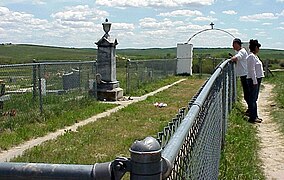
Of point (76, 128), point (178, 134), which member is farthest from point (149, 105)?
point (178, 134)

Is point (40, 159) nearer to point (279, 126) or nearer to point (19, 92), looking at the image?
point (19, 92)

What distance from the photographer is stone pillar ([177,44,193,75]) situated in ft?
110

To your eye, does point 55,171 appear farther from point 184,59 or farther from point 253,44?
point 184,59

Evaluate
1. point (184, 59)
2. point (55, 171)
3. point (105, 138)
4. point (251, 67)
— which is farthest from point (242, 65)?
point (184, 59)

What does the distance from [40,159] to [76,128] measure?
10.5 ft

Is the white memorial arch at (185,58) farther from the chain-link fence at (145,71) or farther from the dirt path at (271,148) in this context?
the dirt path at (271,148)

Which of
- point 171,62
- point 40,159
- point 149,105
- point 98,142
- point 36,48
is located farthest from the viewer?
point 36,48

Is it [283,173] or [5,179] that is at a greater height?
[5,179]

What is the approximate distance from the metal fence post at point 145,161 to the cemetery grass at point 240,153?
16.9ft

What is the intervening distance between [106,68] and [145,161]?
1562cm

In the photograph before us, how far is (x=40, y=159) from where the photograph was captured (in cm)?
784

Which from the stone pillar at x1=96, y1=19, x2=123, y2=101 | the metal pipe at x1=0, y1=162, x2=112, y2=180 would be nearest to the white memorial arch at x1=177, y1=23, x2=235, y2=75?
the stone pillar at x1=96, y1=19, x2=123, y2=101

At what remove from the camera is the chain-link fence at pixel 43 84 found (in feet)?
37.4

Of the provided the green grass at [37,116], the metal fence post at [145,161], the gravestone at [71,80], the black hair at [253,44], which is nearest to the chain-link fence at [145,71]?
the gravestone at [71,80]
